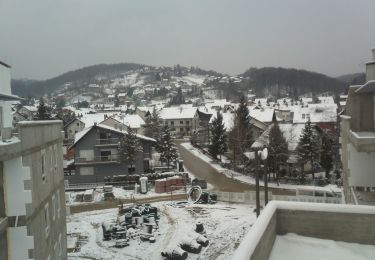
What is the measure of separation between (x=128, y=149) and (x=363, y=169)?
32087 mm

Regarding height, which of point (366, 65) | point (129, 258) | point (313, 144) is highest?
point (366, 65)

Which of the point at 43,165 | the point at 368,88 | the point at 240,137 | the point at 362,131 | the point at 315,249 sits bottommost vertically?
the point at 240,137

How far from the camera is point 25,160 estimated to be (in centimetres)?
1094

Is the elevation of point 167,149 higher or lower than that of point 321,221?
lower

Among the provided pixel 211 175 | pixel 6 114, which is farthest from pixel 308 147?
pixel 6 114

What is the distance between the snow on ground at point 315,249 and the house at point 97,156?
134 feet

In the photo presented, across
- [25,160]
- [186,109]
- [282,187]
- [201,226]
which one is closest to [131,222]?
[201,226]

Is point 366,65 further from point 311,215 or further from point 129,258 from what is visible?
point 129,258

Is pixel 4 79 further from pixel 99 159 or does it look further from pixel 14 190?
pixel 99 159

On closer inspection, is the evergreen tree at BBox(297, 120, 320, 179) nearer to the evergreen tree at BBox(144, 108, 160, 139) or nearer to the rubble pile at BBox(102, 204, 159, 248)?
the rubble pile at BBox(102, 204, 159, 248)

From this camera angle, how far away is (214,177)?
154ft

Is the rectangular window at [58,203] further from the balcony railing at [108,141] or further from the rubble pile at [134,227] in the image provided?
the balcony railing at [108,141]

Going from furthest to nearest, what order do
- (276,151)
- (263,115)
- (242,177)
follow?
(263,115), (242,177), (276,151)

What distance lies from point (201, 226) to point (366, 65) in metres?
14.4
